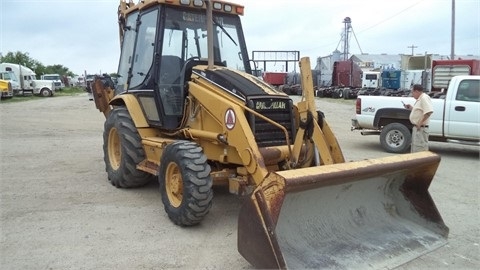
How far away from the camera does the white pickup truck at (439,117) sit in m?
10.3

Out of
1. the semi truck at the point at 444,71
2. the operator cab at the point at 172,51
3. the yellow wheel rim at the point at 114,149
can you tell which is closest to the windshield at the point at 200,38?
the operator cab at the point at 172,51

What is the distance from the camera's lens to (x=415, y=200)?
→ 506 cm

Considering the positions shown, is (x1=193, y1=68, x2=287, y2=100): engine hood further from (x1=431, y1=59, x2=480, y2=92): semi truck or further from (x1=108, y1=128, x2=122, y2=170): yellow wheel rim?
(x1=431, y1=59, x2=480, y2=92): semi truck

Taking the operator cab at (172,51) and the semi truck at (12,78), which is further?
the semi truck at (12,78)

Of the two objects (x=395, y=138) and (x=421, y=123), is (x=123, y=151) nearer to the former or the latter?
(x=421, y=123)

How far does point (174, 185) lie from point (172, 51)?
2.00m

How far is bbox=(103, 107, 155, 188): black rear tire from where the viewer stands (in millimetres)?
6484

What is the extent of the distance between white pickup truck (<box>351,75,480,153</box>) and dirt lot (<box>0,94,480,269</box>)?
1148 millimetres

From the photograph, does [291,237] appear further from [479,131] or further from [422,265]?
[479,131]

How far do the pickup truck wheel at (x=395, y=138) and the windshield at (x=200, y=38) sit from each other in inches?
222

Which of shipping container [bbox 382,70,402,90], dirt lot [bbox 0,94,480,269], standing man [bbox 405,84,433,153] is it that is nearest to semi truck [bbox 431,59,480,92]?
dirt lot [bbox 0,94,480,269]

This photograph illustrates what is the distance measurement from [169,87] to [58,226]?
7.48 feet

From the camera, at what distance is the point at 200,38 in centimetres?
648

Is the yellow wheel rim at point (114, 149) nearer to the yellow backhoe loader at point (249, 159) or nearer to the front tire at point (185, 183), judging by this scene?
the yellow backhoe loader at point (249, 159)
